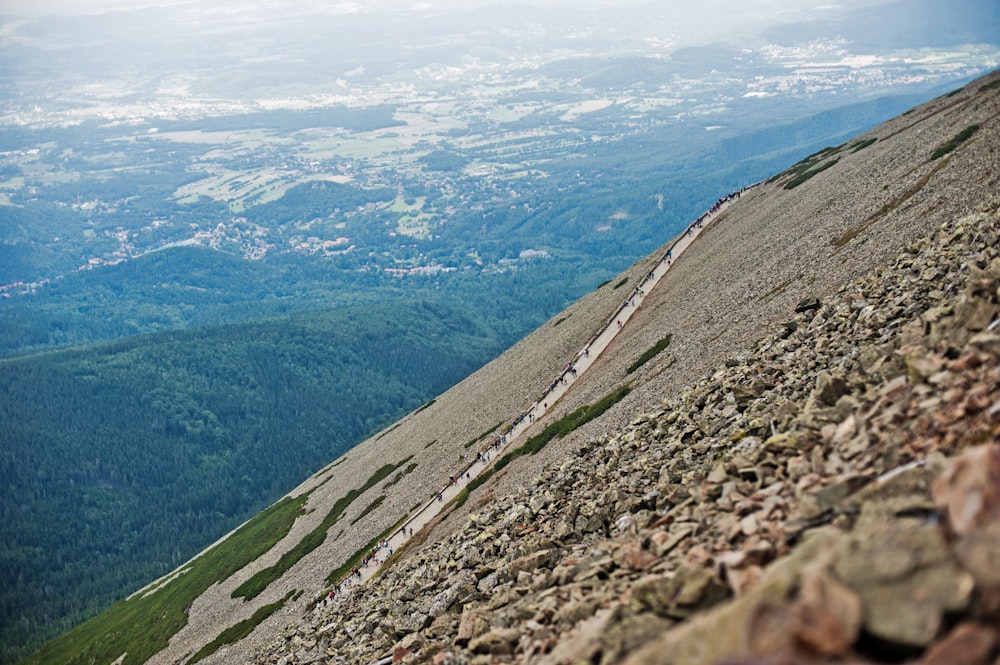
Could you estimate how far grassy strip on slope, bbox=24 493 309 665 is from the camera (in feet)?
341

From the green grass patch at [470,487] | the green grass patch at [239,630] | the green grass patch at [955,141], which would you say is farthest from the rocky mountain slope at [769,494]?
the green grass patch at [470,487]

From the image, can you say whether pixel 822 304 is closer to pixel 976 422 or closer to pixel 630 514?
pixel 630 514

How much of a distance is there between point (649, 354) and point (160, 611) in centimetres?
8183

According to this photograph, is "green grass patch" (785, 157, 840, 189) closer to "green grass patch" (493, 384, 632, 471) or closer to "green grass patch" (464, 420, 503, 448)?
"green grass patch" (464, 420, 503, 448)

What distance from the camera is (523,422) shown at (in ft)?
253

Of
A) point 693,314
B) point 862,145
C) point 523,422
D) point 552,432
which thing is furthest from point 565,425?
point 862,145

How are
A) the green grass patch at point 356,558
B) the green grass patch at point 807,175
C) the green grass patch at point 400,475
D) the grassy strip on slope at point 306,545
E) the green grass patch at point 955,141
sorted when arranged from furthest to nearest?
the green grass patch at point 807,175 → the green grass patch at point 400,475 → the grassy strip on slope at point 306,545 → the green grass patch at point 955,141 → the green grass patch at point 356,558

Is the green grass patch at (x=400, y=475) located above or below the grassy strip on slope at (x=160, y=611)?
above

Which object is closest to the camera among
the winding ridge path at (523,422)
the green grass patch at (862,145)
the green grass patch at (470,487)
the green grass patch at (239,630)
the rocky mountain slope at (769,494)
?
the rocky mountain slope at (769,494)

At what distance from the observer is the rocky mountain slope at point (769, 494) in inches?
486

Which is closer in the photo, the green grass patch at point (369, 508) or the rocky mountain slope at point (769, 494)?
the rocky mountain slope at point (769, 494)

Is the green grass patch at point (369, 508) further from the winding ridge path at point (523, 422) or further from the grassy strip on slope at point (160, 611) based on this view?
the grassy strip on slope at point (160, 611)

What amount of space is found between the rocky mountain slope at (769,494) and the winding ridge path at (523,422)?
156 inches

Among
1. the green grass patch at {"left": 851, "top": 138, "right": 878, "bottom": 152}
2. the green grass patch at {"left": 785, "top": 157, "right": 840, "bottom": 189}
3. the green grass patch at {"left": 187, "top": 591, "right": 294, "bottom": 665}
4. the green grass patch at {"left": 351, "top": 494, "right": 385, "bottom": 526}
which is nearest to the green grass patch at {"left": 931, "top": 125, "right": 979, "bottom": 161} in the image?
the green grass patch at {"left": 785, "top": 157, "right": 840, "bottom": 189}
